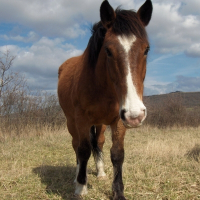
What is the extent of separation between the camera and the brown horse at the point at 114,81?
2.07 m

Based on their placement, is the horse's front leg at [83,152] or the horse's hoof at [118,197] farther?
the horse's front leg at [83,152]

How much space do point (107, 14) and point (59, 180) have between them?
3.09 meters

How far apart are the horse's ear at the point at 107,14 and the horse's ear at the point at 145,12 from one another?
39 centimetres

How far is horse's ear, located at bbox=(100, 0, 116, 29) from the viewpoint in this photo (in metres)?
2.52

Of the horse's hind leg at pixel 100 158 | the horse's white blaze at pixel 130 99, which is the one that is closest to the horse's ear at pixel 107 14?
the horse's white blaze at pixel 130 99

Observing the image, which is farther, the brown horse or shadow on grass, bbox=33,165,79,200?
shadow on grass, bbox=33,165,79,200

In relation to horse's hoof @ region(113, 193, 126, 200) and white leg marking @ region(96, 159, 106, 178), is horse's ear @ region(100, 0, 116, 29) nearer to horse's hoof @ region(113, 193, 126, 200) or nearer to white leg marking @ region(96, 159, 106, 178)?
horse's hoof @ region(113, 193, 126, 200)

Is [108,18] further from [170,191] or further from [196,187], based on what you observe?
[196,187]

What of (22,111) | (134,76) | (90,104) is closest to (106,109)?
(90,104)

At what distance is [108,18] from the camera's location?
2617mm

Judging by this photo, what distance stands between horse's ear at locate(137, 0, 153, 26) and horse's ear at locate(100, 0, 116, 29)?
0.39 m

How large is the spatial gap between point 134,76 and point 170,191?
77.6 inches

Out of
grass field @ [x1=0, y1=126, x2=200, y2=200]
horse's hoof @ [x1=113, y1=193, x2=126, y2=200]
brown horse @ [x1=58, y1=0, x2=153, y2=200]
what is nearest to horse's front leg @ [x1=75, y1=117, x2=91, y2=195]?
brown horse @ [x1=58, y1=0, x2=153, y2=200]

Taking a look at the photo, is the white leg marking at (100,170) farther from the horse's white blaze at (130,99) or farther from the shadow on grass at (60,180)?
the horse's white blaze at (130,99)
